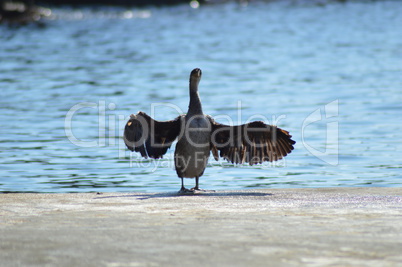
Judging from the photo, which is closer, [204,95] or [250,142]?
[250,142]

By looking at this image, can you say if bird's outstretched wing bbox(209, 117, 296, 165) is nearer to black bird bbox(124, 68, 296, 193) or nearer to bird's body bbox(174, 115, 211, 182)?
black bird bbox(124, 68, 296, 193)

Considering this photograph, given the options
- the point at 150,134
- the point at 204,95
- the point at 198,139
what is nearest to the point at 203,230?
the point at 198,139

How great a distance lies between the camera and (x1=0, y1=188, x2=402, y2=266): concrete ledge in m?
5.46

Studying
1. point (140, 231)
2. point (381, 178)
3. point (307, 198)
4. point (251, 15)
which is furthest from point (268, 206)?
point (251, 15)

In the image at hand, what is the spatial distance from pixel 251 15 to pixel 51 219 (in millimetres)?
55898

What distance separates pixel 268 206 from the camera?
7.78 meters

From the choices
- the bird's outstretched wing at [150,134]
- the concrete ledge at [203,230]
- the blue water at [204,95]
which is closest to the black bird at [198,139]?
the bird's outstretched wing at [150,134]

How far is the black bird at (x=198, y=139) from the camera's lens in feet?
31.9

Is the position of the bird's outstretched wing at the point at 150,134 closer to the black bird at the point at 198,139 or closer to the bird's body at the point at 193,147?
the black bird at the point at 198,139

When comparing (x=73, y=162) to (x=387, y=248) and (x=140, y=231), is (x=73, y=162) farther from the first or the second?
(x=387, y=248)

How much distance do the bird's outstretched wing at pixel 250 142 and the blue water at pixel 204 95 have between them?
147cm

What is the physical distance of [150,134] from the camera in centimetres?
989

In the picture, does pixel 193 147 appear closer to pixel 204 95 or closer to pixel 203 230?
pixel 203 230

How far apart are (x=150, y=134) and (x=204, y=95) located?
12890 mm
